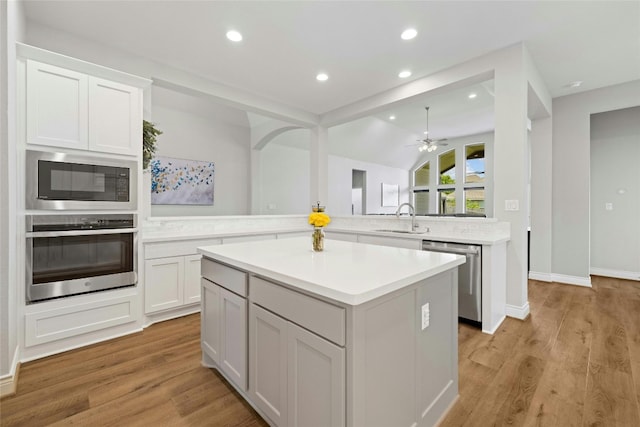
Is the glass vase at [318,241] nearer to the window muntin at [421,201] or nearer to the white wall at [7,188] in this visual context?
the white wall at [7,188]

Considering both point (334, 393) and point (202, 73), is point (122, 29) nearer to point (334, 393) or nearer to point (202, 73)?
point (202, 73)

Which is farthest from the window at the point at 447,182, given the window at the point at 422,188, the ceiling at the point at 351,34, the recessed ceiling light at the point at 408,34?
the recessed ceiling light at the point at 408,34

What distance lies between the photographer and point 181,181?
5367 millimetres

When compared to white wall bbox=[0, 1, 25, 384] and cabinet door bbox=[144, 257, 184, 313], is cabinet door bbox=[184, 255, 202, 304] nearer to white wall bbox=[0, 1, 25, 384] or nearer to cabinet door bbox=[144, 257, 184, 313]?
cabinet door bbox=[144, 257, 184, 313]

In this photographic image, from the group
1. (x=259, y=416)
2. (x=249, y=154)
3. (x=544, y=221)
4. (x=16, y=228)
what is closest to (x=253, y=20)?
(x=16, y=228)

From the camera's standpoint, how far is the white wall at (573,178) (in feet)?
13.3

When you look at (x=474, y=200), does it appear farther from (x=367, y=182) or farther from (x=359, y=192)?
(x=359, y=192)

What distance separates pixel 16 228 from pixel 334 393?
90.8 inches

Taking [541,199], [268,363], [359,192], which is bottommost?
[268,363]

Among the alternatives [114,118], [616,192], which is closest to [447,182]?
[616,192]

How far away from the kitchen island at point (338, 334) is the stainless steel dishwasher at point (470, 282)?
1.22m

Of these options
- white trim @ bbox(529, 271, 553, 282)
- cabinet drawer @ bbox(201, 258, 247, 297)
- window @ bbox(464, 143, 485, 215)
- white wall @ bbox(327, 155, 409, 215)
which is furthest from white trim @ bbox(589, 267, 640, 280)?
Answer: cabinet drawer @ bbox(201, 258, 247, 297)

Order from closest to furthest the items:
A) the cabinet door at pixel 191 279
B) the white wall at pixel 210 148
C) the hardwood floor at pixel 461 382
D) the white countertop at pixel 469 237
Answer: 1. the hardwood floor at pixel 461 382
2. the white countertop at pixel 469 237
3. the cabinet door at pixel 191 279
4. the white wall at pixel 210 148

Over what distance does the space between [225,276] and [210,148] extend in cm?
470
